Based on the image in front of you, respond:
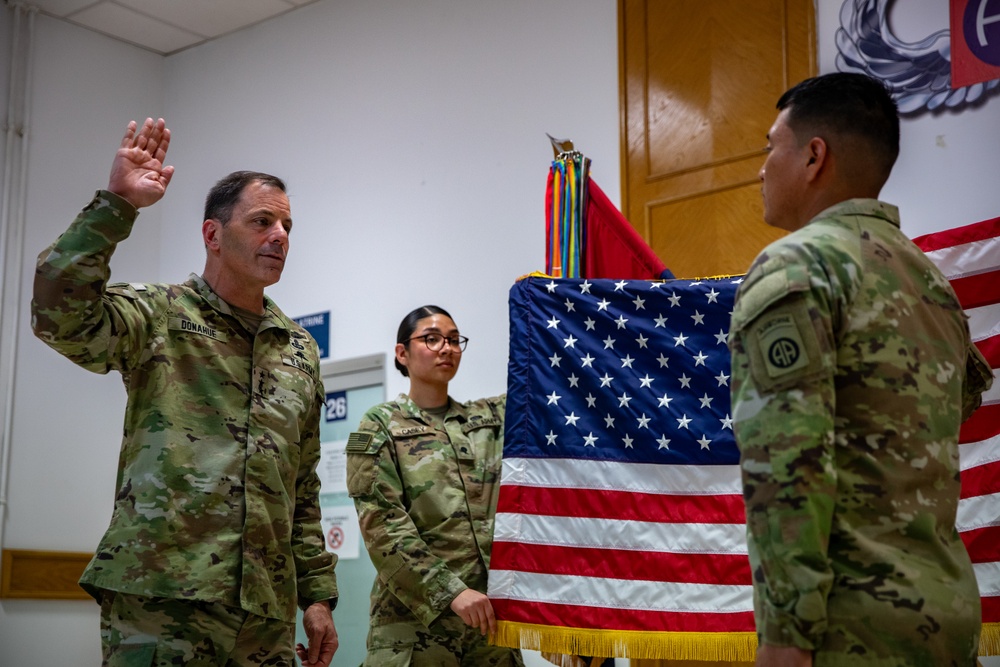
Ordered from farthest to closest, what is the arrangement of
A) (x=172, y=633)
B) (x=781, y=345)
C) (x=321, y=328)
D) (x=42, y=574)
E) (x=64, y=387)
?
(x=64, y=387), (x=321, y=328), (x=42, y=574), (x=172, y=633), (x=781, y=345)

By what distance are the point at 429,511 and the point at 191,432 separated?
1.29 meters

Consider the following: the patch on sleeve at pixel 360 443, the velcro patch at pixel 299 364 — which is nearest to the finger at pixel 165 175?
Result: the velcro patch at pixel 299 364

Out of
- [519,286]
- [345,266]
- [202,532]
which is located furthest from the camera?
[345,266]

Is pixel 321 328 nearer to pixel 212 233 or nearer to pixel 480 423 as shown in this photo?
pixel 480 423

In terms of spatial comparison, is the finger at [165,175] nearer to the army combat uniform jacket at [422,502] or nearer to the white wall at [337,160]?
the army combat uniform jacket at [422,502]

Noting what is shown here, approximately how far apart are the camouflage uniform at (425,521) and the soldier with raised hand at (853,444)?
1788mm

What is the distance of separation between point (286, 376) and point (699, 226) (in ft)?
7.75

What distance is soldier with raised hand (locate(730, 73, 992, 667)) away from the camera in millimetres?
1415

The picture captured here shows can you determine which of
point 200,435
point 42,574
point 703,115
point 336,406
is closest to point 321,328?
point 336,406

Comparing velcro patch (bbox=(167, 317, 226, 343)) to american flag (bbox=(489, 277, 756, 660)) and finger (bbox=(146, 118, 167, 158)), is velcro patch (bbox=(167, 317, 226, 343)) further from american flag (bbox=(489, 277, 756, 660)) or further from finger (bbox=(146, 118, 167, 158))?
american flag (bbox=(489, 277, 756, 660))

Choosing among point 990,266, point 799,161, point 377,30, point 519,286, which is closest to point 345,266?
point 377,30

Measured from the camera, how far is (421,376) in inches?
144

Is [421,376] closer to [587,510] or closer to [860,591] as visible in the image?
[587,510]

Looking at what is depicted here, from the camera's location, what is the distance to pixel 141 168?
2084 mm
